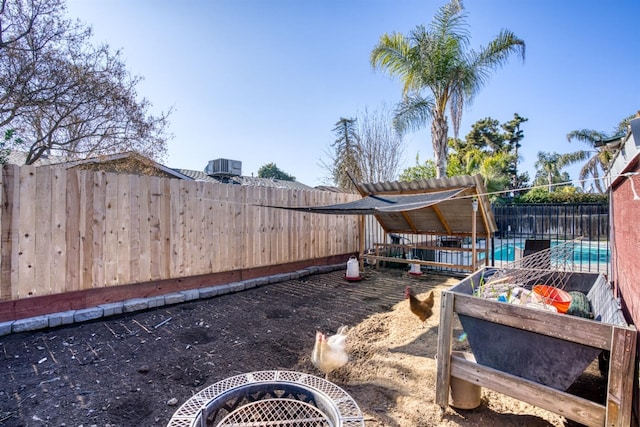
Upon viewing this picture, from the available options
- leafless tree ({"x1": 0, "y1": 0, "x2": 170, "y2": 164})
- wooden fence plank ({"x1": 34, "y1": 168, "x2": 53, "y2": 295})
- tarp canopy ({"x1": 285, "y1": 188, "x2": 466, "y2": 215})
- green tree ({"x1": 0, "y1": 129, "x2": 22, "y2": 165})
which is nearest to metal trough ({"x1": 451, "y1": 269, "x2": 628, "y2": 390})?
tarp canopy ({"x1": 285, "y1": 188, "x2": 466, "y2": 215})

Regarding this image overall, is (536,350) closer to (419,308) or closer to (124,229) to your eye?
(419,308)

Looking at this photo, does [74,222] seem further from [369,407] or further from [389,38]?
[389,38]

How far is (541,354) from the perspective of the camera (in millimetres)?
1805

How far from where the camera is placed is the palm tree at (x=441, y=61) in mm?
8562

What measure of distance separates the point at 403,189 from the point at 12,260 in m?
5.82

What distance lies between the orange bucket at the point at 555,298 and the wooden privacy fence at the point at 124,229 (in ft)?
15.0

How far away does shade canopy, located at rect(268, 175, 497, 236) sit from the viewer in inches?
194

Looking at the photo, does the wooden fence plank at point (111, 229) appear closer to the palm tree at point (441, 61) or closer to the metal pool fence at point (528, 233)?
the metal pool fence at point (528, 233)

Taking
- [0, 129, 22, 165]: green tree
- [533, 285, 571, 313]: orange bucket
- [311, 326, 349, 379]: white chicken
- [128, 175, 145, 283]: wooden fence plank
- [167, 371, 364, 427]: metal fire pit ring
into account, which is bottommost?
[311, 326, 349, 379]: white chicken

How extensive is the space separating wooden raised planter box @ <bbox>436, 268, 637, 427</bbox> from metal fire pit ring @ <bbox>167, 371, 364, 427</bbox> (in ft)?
3.27

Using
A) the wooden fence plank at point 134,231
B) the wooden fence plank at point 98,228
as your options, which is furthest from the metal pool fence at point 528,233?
the wooden fence plank at point 98,228

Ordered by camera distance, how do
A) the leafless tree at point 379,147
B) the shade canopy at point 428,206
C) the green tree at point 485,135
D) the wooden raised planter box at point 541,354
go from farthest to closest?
the green tree at point 485,135, the leafless tree at point 379,147, the shade canopy at point 428,206, the wooden raised planter box at point 541,354

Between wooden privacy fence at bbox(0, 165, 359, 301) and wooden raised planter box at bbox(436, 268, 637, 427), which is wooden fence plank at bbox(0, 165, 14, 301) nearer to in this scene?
wooden privacy fence at bbox(0, 165, 359, 301)

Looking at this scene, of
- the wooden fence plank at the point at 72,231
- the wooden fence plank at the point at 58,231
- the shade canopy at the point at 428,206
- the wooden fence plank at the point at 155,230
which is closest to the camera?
the wooden fence plank at the point at 58,231
